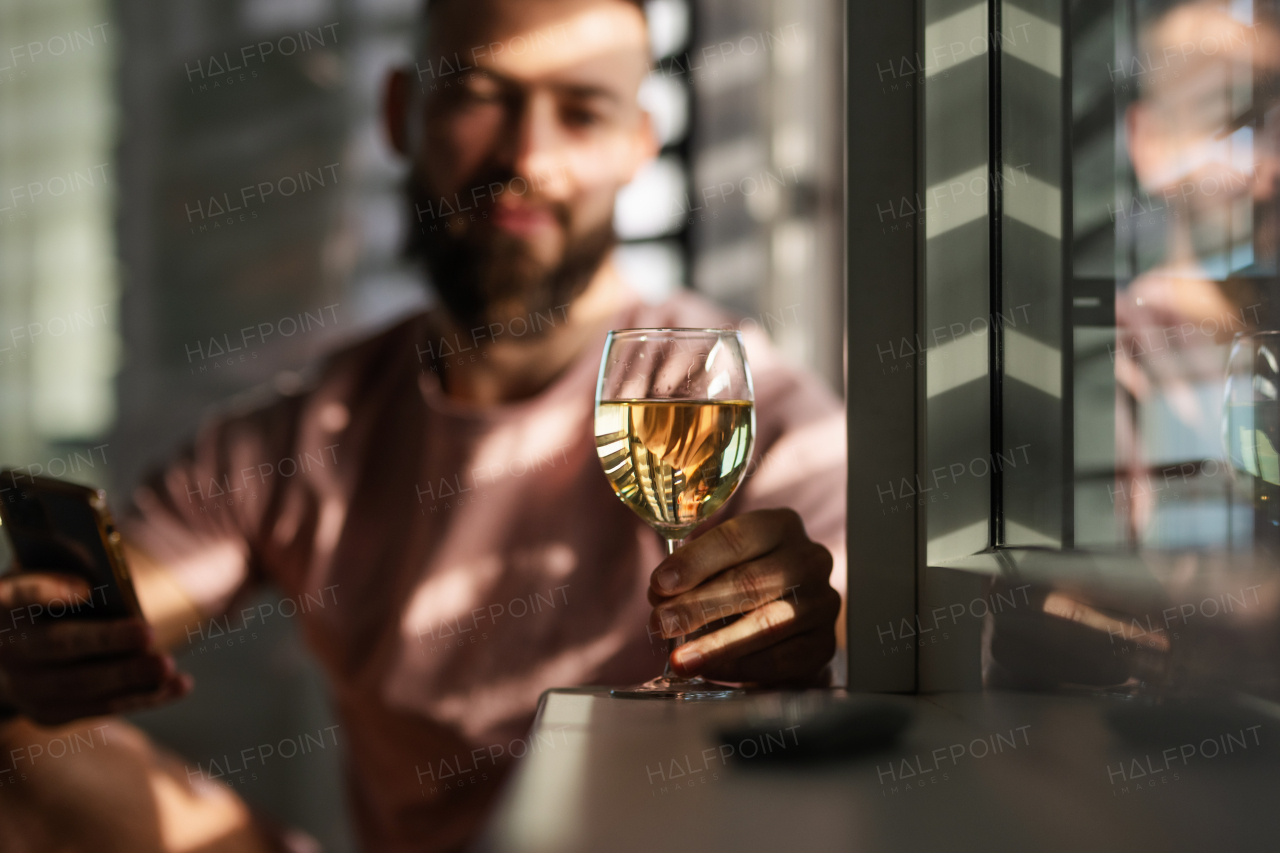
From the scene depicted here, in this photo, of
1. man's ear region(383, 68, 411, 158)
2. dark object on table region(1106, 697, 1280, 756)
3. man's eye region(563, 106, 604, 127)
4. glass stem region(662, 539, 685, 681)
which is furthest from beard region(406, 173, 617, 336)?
dark object on table region(1106, 697, 1280, 756)

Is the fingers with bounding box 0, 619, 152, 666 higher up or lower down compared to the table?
lower down

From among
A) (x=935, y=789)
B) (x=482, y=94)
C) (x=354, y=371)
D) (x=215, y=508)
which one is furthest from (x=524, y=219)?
(x=935, y=789)

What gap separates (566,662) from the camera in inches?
48.8

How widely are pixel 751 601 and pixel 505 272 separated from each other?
3.51 ft

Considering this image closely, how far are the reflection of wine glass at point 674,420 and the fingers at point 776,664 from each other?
28 mm

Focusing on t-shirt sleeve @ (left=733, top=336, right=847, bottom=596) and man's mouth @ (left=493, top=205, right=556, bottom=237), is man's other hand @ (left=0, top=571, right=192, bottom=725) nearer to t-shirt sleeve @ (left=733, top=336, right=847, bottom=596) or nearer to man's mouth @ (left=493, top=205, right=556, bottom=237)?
t-shirt sleeve @ (left=733, top=336, right=847, bottom=596)

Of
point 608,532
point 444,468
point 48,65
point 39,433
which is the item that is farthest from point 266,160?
point 608,532

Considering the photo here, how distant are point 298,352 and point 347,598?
1.46 meters

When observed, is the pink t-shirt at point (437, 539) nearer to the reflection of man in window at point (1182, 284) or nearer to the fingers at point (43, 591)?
the fingers at point (43, 591)

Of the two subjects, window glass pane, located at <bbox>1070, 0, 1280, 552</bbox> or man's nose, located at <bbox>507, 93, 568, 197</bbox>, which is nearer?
window glass pane, located at <bbox>1070, 0, 1280, 552</bbox>

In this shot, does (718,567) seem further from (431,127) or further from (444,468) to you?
(431,127)

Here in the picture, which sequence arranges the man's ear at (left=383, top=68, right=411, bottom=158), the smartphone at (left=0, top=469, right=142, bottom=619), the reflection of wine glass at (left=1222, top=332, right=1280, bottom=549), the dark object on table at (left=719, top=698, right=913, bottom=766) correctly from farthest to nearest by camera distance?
the man's ear at (left=383, top=68, right=411, bottom=158), the smartphone at (left=0, top=469, right=142, bottom=619), the dark object on table at (left=719, top=698, right=913, bottom=766), the reflection of wine glass at (left=1222, top=332, right=1280, bottom=549)

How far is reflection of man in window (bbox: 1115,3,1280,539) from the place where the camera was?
0.91 feet

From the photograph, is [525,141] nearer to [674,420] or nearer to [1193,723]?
[674,420]
